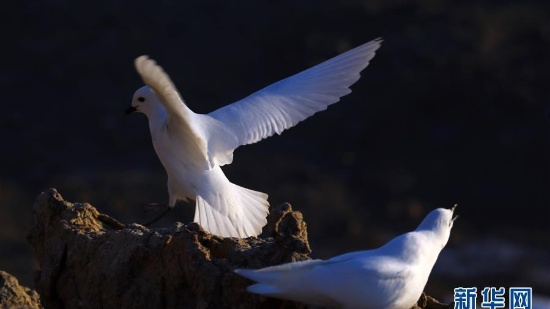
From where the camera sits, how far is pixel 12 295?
707 centimetres

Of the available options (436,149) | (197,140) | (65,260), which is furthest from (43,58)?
(65,260)

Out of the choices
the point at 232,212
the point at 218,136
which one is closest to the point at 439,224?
the point at 232,212

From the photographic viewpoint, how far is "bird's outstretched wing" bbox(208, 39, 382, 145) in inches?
410

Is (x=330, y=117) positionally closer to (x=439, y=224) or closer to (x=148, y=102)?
(x=148, y=102)

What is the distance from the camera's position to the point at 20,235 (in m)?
17.1

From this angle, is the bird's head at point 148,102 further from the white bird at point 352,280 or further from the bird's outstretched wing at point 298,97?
the white bird at point 352,280

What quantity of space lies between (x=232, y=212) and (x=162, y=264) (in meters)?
2.27

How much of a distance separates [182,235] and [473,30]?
53.0 ft

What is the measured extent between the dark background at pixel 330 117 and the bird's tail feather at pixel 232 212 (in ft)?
19.8

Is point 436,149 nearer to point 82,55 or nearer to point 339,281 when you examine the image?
point 82,55

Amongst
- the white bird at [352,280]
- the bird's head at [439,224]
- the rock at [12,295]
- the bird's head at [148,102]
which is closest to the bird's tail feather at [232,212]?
the bird's head at [148,102]

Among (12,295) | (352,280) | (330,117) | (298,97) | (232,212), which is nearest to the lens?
(352,280)

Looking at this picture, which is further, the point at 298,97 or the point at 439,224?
the point at 298,97

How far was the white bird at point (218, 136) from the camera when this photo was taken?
940 centimetres
